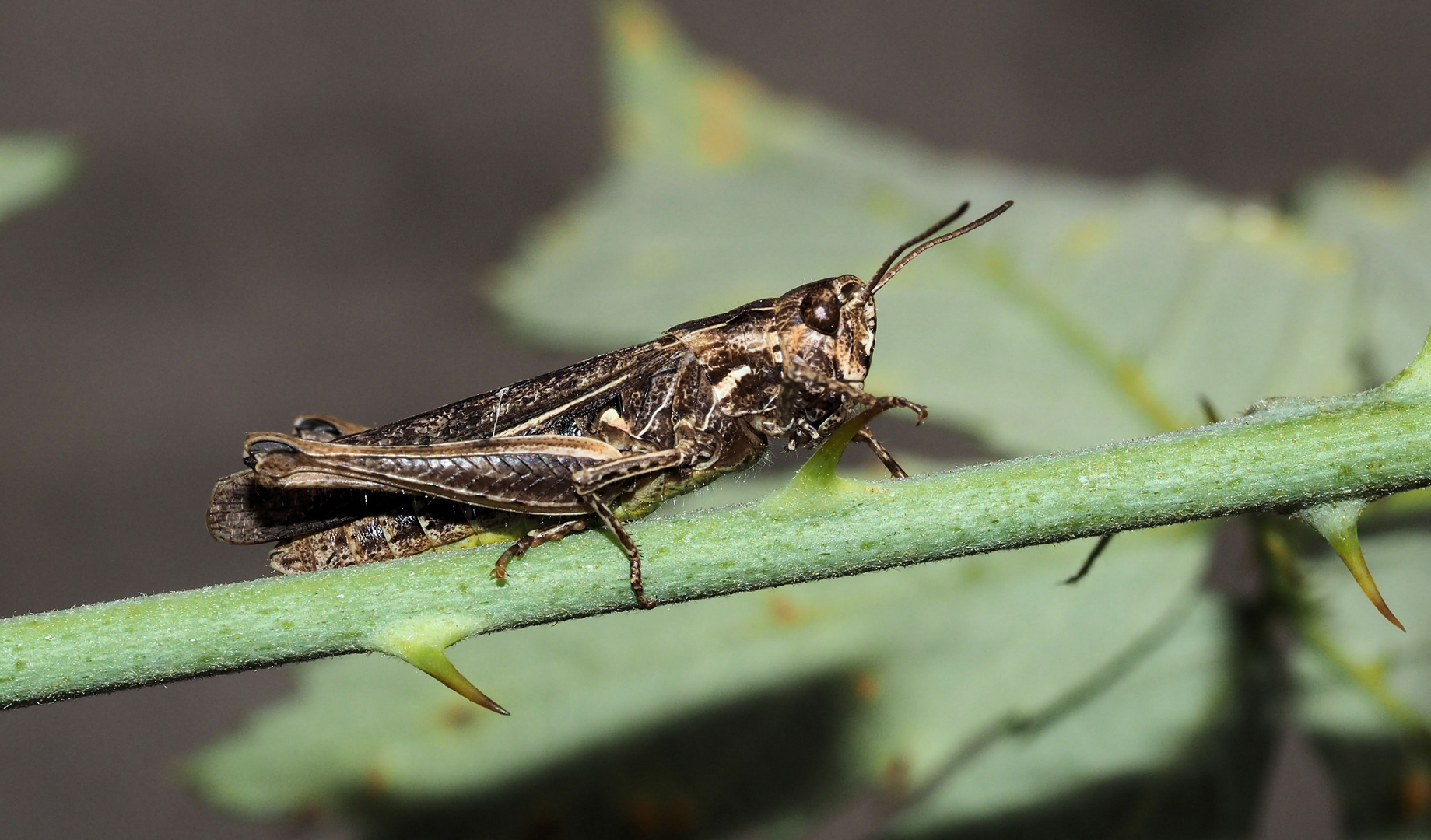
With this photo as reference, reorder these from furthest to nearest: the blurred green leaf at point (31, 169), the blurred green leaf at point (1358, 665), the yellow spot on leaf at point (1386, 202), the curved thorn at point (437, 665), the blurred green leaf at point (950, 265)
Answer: the yellow spot on leaf at point (1386, 202)
the blurred green leaf at point (950, 265)
the blurred green leaf at point (1358, 665)
the blurred green leaf at point (31, 169)
the curved thorn at point (437, 665)

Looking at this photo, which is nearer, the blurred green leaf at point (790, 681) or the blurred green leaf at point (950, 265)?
the blurred green leaf at point (790, 681)

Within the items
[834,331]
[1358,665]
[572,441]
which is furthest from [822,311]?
[1358,665]

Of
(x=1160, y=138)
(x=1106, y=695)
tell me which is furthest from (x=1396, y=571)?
(x=1160, y=138)

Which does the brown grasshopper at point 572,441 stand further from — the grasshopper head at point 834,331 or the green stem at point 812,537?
the green stem at point 812,537

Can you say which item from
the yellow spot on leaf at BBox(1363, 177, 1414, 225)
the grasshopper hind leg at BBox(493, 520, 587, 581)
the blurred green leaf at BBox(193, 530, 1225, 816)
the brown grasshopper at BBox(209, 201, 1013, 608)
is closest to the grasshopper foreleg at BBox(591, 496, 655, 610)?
the grasshopper hind leg at BBox(493, 520, 587, 581)

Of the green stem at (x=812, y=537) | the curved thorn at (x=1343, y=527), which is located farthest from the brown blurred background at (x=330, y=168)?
the curved thorn at (x=1343, y=527)

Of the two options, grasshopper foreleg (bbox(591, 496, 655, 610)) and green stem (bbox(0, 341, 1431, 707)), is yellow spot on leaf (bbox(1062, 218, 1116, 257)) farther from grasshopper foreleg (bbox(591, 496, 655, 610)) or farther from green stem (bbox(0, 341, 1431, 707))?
grasshopper foreleg (bbox(591, 496, 655, 610))
